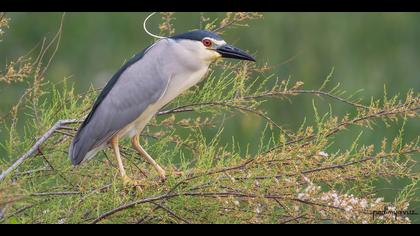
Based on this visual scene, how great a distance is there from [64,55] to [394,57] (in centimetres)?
238

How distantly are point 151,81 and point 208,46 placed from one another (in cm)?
26

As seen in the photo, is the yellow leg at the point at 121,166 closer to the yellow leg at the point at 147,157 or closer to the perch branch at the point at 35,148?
the yellow leg at the point at 147,157

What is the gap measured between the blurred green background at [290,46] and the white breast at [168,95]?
2560 mm

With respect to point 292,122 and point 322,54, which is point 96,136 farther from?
point 322,54

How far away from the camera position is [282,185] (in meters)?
2.86

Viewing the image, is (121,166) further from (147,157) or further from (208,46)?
(208,46)

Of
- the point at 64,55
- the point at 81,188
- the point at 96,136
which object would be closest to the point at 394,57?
the point at 64,55

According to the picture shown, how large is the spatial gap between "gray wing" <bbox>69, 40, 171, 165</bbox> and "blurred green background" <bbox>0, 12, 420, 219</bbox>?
8.37ft

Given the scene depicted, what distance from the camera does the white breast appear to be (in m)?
3.81

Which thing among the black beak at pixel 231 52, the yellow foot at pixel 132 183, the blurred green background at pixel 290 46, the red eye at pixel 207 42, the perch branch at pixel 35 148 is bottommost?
the blurred green background at pixel 290 46

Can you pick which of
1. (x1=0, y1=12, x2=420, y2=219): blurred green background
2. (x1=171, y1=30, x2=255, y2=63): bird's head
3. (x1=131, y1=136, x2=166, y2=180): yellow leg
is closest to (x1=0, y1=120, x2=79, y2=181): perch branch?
(x1=131, y1=136, x2=166, y2=180): yellow leg

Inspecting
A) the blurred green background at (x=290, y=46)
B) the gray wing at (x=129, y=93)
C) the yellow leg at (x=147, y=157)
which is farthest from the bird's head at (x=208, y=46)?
the blurred green background at (x=290, y=46)

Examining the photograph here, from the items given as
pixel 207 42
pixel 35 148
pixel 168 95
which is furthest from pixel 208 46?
pixel 35 148

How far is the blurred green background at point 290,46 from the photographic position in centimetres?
677
